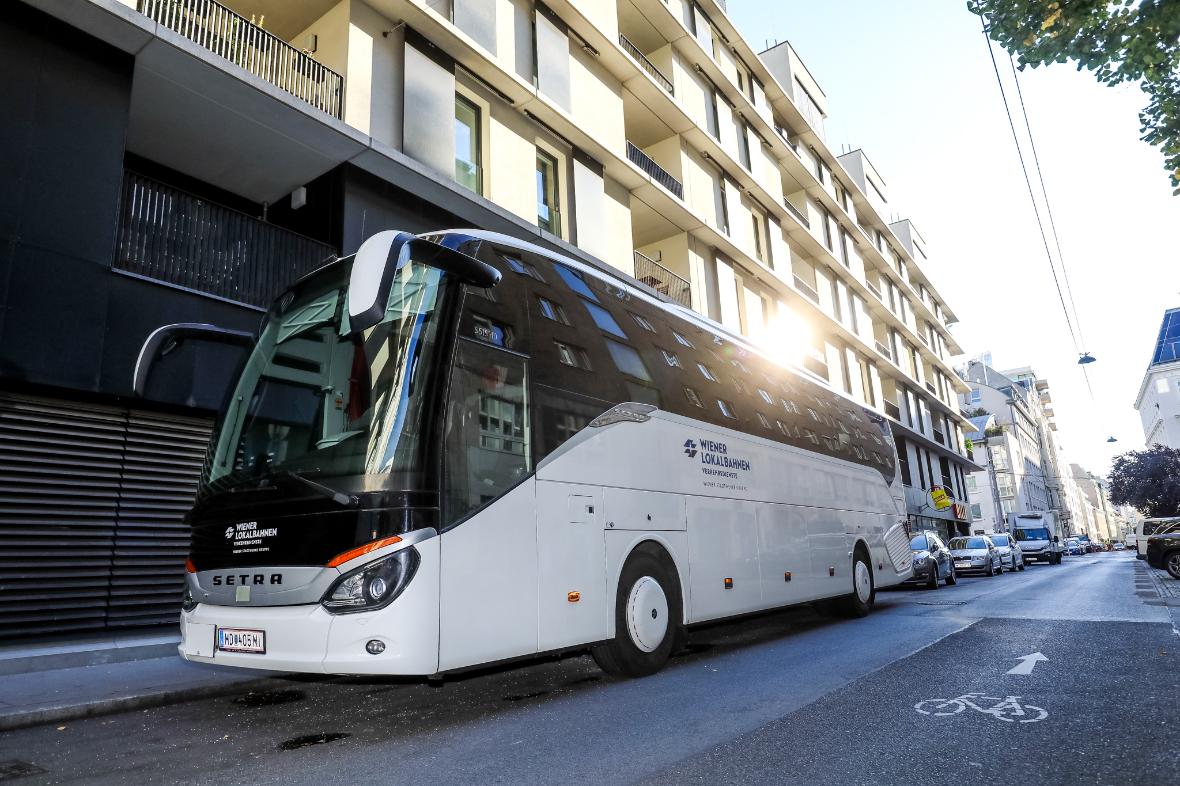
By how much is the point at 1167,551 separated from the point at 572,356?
2037 cm

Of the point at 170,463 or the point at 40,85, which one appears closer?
the point at 40,85

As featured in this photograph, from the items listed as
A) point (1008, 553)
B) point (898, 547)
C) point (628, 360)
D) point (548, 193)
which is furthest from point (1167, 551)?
point (628, 360)

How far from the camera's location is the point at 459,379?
5.13 metres

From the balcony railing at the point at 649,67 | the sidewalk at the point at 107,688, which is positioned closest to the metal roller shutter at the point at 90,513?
the sidewalk at the point at 107,688

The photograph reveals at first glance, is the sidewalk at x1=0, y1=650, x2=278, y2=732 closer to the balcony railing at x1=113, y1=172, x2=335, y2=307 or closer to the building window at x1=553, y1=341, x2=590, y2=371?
the building window at x1=553, y1=341, x2=590, y2=371

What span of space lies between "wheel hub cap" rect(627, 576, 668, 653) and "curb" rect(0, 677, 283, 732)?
346cm

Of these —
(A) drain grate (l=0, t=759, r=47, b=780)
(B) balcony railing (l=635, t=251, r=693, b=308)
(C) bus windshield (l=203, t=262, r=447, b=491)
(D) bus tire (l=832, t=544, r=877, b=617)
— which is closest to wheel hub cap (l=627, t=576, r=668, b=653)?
(C) bus windshield (l=203, t=262, r=447, b=491)

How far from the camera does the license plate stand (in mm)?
4727

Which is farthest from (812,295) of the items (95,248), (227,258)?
(95,248)

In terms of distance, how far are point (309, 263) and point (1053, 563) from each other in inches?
1635

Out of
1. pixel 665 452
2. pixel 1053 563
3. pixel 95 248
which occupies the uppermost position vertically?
pixel 95 248

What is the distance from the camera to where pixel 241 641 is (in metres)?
4.84

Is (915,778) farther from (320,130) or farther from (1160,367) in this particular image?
(1160,367)

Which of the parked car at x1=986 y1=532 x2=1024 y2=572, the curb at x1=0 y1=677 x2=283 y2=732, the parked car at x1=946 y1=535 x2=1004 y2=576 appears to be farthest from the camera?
the parked car at x1=986 y1=532 x2=1024 y2=572
